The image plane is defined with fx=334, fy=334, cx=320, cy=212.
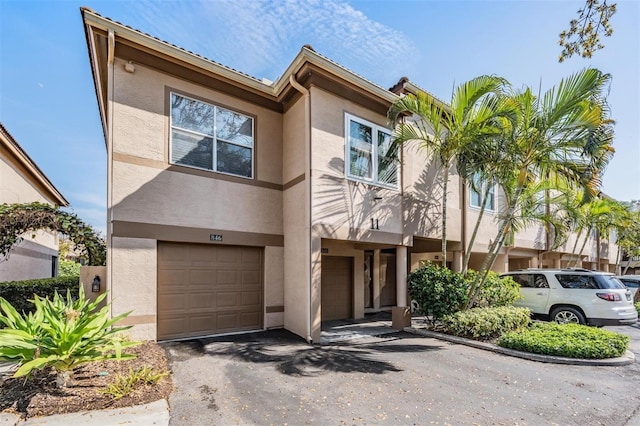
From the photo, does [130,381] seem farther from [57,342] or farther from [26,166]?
[26,166]

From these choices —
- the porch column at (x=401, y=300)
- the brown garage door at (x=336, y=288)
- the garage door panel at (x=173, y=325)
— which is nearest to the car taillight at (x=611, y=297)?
the porch column at (x=401, y=300)

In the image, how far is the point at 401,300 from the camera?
999 cm

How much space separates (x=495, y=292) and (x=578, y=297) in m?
2.23

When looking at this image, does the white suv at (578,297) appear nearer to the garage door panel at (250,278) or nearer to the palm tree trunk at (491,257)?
the palm tree trunk at (491,257)

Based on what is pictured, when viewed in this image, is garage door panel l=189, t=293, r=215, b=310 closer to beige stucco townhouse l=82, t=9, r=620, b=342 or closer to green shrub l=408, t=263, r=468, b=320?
beige stucco townhouse l=82, t=9, r=620, b=342

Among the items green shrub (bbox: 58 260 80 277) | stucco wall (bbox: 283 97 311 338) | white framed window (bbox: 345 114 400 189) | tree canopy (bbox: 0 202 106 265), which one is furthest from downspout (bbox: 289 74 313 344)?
green shrub (bbox: 58 260 80 277)

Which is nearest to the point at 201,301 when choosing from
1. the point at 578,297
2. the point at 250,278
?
the point at 250,278

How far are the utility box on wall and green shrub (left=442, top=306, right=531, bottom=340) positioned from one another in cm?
828

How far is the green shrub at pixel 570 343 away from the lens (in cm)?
689

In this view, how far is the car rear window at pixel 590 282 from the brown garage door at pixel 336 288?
6614mm

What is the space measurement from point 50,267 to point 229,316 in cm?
1408

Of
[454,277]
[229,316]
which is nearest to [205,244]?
[229,316]

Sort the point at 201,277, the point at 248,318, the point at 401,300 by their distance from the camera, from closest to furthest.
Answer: the point at 201,277
the point at 248,318
the point at 401,300

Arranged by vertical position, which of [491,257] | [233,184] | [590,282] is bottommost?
[590,282]
